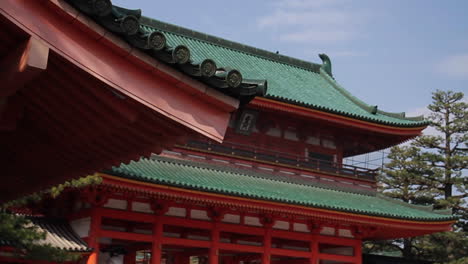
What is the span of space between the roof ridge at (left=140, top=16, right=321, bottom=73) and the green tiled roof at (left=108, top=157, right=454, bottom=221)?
7443mm

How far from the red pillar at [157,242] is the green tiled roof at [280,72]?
7311mm

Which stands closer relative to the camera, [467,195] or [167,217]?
[167,217]

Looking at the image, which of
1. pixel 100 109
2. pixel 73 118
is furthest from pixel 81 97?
pixel 73 118

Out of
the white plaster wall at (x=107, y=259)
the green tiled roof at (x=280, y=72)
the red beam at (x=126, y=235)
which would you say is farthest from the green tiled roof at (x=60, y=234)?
the green tiled roof at (x=280, y=72)

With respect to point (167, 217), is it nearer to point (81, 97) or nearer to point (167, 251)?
point (167, 251)

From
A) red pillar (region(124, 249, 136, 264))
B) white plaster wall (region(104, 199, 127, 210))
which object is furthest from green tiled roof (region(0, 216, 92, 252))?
red pillar (region(124, 249, 136, 264))

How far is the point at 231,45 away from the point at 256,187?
9097 mm

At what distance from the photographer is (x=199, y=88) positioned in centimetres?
534

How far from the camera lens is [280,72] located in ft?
87.8

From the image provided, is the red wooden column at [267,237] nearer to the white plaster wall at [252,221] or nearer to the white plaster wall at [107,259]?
the white plaster wall at [252,221]

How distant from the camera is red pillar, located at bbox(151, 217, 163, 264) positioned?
58.3ft

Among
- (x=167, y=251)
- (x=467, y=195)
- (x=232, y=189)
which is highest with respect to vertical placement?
(x=467, y=195)

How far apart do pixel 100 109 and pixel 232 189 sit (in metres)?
12.7

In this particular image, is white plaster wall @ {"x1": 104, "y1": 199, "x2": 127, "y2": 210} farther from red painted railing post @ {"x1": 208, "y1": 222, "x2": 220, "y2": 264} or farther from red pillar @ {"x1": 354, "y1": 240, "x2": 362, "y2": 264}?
red pillar @ {"x1": 354, "y1": 240, "x2": 362, "y2": 264}
